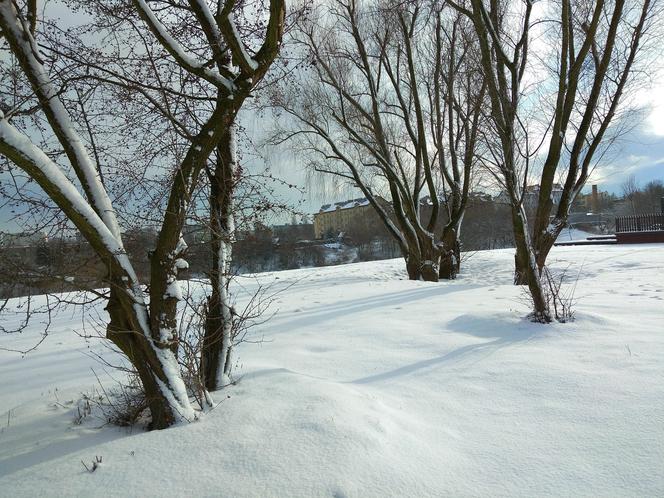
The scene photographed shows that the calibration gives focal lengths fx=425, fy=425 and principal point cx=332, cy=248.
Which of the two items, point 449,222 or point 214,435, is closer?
point 214,435

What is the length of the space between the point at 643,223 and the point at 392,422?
2693 centimetres

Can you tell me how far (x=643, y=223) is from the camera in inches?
923

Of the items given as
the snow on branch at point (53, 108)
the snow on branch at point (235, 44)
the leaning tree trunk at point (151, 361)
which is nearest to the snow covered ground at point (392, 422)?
the leaning tree trunk at point (151, 361)

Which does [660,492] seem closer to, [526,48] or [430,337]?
[430,337]

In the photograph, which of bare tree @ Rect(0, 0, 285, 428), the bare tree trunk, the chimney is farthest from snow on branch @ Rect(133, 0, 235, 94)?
the chimney

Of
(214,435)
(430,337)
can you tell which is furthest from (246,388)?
(430,337)

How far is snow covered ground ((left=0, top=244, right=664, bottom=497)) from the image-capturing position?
6.63ft

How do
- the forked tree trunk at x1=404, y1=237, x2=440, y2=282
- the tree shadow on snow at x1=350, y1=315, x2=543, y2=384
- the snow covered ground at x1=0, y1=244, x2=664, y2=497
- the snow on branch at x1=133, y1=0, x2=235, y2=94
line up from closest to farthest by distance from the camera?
the snow covered ground at x1=0, y1=244, x2=664, y2=497 → the snow on branch at x1=133, y1=0, x2=235, y2=94 → the tree shadow on snow at x1=350, y1=315, x2=543, y2=384 → the forked tree trunk at x1=404, y1=237, x2=440, y2=282

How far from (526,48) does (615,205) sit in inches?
3023

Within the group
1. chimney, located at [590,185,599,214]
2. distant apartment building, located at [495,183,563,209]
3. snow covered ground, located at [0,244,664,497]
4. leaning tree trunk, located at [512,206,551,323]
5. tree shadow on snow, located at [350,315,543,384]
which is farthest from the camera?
chimney, located at [590,185,599,214]

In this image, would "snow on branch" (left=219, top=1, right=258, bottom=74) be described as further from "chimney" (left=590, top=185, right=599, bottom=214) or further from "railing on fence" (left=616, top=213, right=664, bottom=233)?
"chimney" (left=590, top=185, right=599, bottom=214)

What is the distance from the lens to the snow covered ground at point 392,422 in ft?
6.63

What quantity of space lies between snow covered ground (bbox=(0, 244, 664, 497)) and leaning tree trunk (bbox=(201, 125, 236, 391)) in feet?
0.70

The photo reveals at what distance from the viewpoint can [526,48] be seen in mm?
8039
